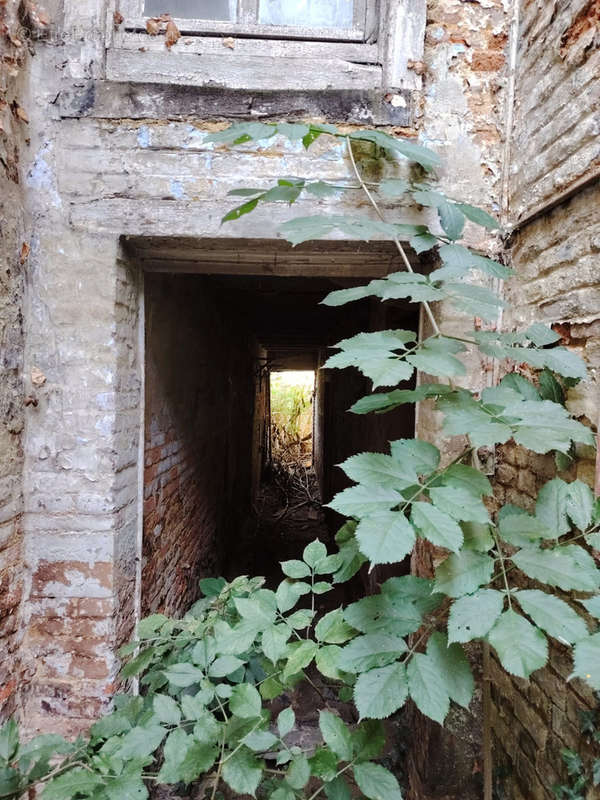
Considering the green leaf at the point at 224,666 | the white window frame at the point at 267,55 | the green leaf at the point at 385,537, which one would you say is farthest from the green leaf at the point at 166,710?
the white window frame at the point at 267,55

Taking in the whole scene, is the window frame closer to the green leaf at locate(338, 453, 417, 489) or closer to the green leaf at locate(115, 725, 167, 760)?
the green leaf at locate(338, 453, 417, 489)

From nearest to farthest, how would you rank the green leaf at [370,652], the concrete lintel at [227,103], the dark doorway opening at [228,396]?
the green leaf at [370,652] → the concrete lintel at [227,103] → the dark doorway opening at [228,396]

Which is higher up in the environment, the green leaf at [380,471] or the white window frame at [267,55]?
the white window frame at [267,55]

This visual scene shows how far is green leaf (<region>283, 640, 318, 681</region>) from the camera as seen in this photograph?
1.33 meters

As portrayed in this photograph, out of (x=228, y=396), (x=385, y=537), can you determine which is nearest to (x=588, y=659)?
(x=385, y=537)

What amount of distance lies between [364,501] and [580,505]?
0.59 meters

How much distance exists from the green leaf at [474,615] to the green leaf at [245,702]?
0.64 metres

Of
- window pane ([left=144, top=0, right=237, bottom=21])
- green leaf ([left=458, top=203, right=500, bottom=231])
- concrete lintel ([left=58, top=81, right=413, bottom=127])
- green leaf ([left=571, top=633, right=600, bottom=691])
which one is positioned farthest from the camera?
window pane ([left=144, top=0, right=237, bottom=21])

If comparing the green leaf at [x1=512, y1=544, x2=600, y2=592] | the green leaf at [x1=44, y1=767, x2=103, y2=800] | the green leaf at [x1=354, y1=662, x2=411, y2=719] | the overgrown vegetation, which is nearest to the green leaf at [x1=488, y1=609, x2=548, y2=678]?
the overgrown vegetation

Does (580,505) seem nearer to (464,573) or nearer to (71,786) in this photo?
(464,573)

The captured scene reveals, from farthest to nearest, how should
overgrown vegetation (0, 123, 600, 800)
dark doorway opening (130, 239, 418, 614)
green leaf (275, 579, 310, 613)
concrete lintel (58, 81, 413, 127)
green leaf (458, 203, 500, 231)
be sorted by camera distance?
1. dark doorway opening (130, 239, 418, 614)
2. concrete lintel (58, 81, 413, 127)
3. green leaf (458, 203, 500, 231)
4. green leaf (275, 579, 310, 613)
5. overgrown vegetation (0, 123, 600, 800)

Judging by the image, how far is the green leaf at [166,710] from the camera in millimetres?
1379

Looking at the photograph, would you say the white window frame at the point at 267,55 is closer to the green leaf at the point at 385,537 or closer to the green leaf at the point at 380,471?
the green leaf at the point at 380,471

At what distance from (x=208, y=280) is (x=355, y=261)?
1953 millimetres
